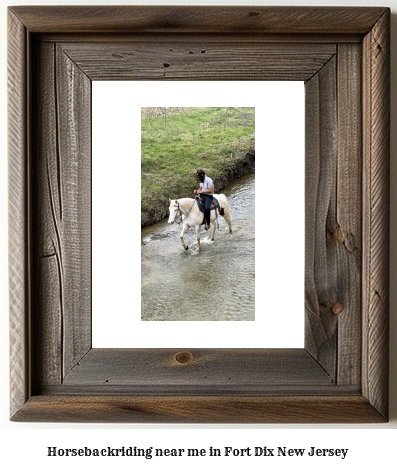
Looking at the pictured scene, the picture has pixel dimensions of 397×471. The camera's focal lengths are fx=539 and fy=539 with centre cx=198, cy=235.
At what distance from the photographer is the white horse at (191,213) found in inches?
22.8

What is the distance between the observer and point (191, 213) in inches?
22.8

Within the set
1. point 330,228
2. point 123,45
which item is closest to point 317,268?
point 330,228

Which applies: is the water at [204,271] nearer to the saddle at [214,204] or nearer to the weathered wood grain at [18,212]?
the saddle at [214,204]

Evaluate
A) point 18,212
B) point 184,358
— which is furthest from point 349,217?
point 18,212

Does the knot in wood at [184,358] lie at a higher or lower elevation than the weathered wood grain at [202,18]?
lower

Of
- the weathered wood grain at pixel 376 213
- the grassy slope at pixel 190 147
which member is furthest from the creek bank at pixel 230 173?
the weathered wood grain at pixel 376 213

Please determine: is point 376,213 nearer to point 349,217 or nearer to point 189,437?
point 349,217

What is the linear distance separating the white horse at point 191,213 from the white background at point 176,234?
0.02 meters

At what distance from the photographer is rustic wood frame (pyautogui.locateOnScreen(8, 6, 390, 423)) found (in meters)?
0.57

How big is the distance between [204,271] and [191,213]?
0.21 ft

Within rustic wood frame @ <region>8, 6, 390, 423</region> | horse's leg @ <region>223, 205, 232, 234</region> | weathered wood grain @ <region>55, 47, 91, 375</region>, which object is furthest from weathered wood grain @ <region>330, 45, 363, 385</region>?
weathered wood grain @ <region>55, 47, 91, 375</region>

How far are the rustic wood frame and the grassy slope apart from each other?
0.04 m

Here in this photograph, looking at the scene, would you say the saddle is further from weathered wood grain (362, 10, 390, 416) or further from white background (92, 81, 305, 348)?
weathered wood grain (362, 10, 390, 416)

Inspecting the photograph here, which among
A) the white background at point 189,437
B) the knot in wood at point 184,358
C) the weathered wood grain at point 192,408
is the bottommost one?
the white background at point 189,437
